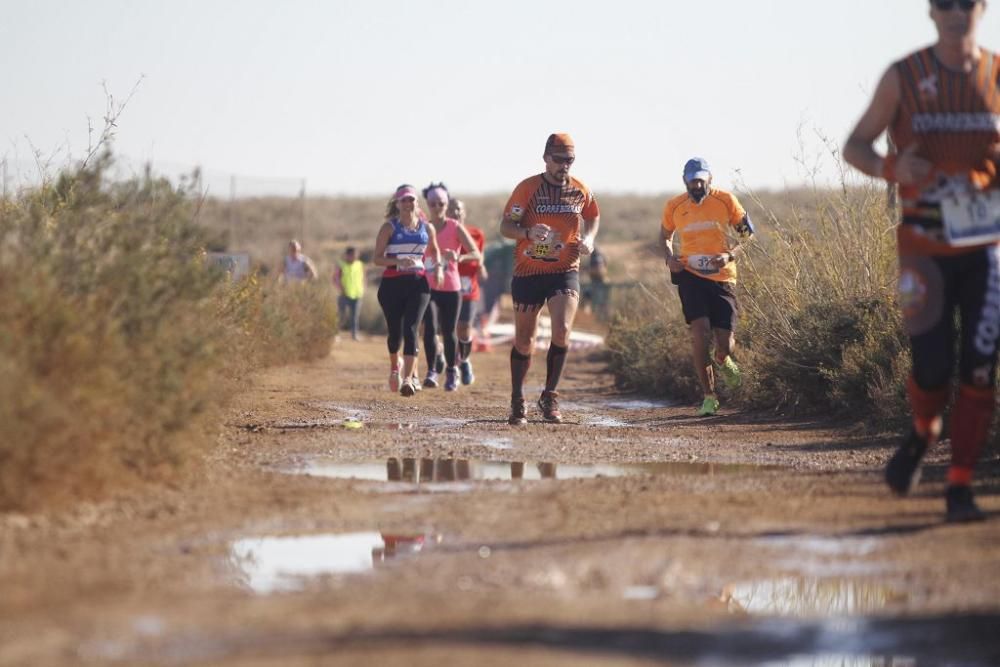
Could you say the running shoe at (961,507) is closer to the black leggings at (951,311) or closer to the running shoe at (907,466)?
the running shoe at (907,466)

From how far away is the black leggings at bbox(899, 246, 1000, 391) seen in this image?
25.2 ft

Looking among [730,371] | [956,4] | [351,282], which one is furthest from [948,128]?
[351,282]

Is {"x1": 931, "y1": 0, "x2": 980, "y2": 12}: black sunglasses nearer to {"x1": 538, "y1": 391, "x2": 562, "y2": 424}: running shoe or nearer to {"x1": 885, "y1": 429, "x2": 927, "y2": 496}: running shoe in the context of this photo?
{"x1": 885, "y1": 429, "x2": 927, "y2": 496}: running shoe

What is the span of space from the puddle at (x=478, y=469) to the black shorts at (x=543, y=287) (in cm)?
279

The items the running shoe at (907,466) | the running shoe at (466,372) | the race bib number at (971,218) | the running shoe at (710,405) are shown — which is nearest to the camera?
the race bib number at (971,218)

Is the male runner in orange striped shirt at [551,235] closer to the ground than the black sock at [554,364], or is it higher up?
higher up

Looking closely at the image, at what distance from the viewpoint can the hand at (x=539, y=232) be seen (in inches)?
516

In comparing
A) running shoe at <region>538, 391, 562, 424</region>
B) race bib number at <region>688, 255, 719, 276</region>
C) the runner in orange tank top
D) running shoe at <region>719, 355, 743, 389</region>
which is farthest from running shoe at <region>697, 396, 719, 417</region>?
the runner in orange tank top

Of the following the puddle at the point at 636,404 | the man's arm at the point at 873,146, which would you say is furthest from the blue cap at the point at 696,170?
the man's arm at the point at 873,146

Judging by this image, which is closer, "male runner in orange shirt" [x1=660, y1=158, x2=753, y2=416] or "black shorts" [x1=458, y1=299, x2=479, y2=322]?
"male runner in orange shirt" [x1=660, y1=158, x2=753, y2=416]

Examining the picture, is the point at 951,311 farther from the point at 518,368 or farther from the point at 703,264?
the point at 703,264

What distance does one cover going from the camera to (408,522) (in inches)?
310

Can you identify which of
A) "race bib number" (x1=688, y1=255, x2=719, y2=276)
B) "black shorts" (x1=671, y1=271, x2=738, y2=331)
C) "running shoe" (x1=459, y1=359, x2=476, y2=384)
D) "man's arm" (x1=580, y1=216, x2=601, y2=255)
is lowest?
"running shoe" (x1=459, y1=359, x2=476, y2=384)

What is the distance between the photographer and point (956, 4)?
777cm
